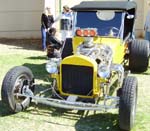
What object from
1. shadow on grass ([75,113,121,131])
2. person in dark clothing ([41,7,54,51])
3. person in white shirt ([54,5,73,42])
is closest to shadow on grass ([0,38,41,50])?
person in dark clothing ([41,7,54,51])

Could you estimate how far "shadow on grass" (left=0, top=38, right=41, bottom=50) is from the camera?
15.3 m

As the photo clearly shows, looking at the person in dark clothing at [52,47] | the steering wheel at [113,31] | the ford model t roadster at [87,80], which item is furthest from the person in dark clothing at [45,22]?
the steering wheel at [113,31]

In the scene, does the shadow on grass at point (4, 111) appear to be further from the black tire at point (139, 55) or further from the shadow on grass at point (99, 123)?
the black tire at point (139, 55)

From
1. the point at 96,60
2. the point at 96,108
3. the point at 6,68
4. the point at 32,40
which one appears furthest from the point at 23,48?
the point at 96,108

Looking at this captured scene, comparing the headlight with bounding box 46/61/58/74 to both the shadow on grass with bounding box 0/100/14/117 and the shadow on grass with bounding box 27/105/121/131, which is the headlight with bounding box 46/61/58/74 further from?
the shadow on grass with bounding box 0/100/14/117

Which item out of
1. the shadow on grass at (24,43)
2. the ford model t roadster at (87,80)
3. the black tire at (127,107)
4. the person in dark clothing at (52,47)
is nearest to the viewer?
the black tire at (127,107)

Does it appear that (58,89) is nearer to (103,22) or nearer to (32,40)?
(103,22)

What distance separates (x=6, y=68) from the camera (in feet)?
36.6

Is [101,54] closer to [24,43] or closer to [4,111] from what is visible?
[4,111]

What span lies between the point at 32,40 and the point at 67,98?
10043 millimetres

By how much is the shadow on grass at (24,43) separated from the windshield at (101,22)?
5938mm

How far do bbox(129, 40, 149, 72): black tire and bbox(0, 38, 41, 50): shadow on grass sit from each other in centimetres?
566

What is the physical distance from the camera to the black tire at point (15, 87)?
6949 mm

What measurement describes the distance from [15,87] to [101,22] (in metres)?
2.86
